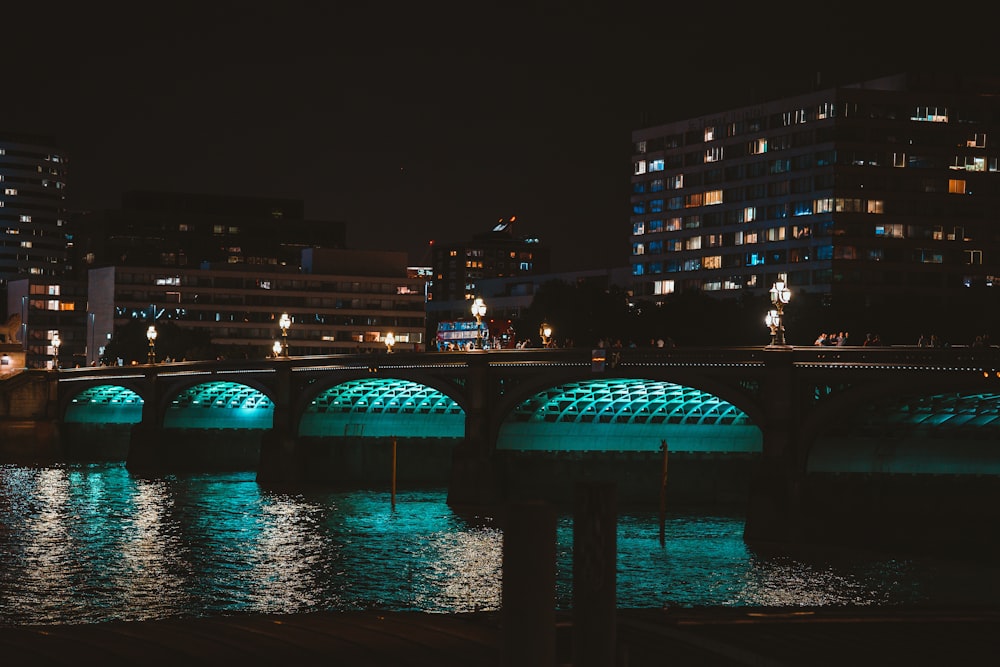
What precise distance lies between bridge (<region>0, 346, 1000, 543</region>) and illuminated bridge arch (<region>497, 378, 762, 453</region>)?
0.12m

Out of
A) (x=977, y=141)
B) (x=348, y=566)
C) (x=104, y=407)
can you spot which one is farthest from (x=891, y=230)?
(x=348, y=566)

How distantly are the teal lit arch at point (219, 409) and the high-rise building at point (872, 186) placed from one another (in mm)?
50869

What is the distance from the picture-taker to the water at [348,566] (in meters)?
44.3

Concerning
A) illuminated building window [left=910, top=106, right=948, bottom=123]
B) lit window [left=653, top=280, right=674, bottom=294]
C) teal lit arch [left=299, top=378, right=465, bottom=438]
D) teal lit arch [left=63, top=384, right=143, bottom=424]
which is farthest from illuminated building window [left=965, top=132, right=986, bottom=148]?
teal lit arch [left=63, top=384, right=143, bottom=424]

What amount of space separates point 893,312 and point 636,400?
5069cm

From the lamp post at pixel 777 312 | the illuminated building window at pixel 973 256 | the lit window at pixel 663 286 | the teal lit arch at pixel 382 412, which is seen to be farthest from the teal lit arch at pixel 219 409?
the illuminated building window at pixel 973 256

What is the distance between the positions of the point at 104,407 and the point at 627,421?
6371 cm

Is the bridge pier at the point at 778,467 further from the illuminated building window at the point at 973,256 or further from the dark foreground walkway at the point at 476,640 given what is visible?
the illuminated building window at the point at 973,256

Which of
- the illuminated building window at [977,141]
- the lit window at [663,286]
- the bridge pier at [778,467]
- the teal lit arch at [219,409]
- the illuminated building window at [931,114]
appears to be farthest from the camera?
the lit window at [663,286]

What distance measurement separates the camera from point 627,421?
79.6m

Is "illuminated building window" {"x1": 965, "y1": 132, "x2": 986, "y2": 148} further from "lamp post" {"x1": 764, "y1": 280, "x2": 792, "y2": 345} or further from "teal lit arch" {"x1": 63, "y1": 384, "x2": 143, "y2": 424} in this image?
"lamp post" {"x1": 764, "y1": 280, "x2": 792, "y2": 345}

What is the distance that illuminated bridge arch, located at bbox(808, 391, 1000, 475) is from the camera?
60469mm

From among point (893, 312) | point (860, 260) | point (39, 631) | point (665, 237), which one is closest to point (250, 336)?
point (665, 237)

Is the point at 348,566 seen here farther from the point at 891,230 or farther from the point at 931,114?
the point at 931,114
